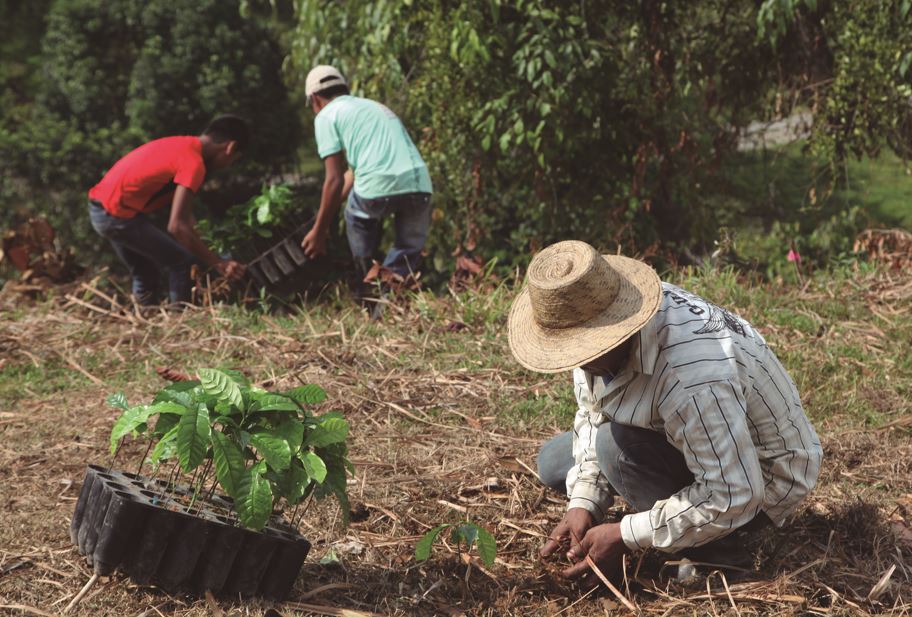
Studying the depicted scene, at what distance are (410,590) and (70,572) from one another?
3.22 feet

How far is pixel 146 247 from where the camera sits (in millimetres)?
6121

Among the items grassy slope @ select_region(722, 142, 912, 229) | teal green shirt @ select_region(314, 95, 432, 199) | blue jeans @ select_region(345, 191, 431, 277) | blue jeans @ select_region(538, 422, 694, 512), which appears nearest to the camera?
blue jeans @ select_region(538, 422, 694, 512)

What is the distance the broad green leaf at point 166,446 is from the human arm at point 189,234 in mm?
3234

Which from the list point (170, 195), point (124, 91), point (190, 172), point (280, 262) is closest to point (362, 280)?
point (280, 262)

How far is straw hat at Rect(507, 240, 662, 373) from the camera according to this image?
2.27 meters

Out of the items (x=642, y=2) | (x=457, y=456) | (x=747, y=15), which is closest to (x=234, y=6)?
(x=642, y=2)

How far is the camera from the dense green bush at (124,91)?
9047mm

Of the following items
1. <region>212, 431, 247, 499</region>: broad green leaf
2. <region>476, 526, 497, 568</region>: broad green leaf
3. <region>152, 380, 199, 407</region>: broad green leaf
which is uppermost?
<region>152, 380, 199, 407</region>: broad green leaf

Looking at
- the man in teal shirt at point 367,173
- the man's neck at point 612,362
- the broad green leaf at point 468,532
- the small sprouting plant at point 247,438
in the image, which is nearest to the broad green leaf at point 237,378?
the small sprouting plant at point 247,438

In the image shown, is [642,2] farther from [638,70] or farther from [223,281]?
[223,281]

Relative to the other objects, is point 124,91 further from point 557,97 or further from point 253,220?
point 557,97

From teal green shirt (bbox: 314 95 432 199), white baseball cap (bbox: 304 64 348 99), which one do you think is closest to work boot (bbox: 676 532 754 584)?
teal green shirt (bbox: 314 95 432 199)

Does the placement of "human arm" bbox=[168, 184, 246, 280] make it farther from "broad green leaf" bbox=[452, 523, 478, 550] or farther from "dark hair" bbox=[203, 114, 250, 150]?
"broad green leaf" bbox=[452, 523, 478, 550]

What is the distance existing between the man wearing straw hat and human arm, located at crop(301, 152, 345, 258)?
10.1 feet
